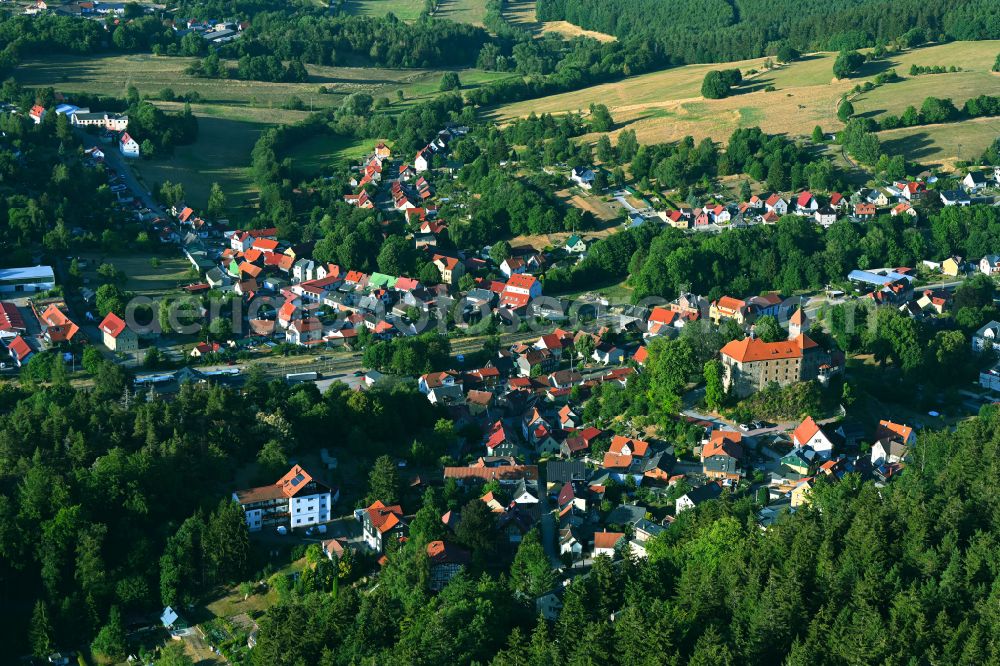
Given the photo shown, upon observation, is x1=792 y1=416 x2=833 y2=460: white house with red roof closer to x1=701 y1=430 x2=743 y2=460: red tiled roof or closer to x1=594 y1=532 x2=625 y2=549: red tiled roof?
x1=701 y1=430 x2=743 y2=460: red tiled roof

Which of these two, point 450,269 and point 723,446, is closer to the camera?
point 723,446

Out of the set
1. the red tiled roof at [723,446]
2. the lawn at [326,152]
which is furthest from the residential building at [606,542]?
the lawn at [326,152]

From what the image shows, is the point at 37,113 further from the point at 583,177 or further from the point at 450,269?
the point at 583,177

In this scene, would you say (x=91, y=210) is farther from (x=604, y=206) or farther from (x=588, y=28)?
(x=588, y=28)

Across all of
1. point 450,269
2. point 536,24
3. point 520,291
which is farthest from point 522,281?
point 536,24

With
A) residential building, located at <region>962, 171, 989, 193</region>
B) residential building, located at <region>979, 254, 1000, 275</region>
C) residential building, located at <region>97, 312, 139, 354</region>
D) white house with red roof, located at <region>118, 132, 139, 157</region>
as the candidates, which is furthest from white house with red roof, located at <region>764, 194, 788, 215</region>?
white house with red roof, located at <region>118, 132, 139, 157</region>

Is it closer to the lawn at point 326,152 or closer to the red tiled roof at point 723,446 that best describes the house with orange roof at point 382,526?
the red tiled roof at point 723,446
